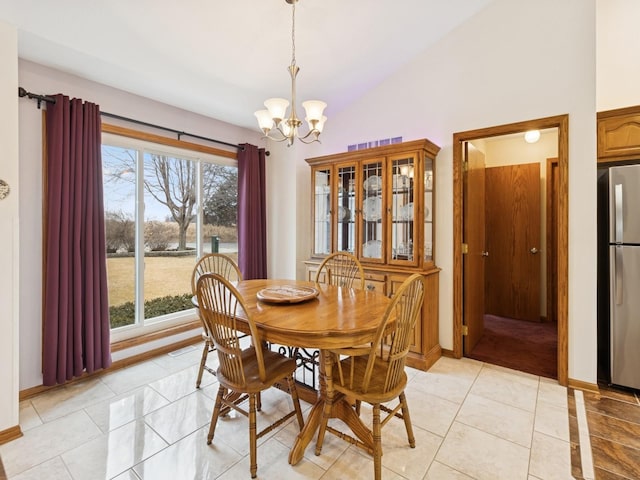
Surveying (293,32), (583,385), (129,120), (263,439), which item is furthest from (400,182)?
(129,120)

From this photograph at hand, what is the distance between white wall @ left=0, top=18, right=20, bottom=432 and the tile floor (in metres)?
0.29

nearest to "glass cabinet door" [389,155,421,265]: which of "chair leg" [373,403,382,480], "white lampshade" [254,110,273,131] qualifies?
"white lampshade" [254,110,273,131]

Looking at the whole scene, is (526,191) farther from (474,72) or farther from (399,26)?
(399,26)

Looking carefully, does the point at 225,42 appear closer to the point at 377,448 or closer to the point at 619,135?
the point at 377,448

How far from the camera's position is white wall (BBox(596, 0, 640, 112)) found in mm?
2666

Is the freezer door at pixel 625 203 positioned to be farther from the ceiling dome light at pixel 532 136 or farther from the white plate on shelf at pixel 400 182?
the ceiling dome light at pixel 532 136

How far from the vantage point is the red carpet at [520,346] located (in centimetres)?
285

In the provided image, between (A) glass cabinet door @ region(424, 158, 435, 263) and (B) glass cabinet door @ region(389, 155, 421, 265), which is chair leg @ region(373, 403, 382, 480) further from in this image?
(A) glass cabinet door @ region(424, 158, 435, 263)

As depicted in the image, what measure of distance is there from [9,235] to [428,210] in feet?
10.3

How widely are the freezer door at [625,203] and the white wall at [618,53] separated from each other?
2.65 ft

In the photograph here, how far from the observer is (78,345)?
246 cm

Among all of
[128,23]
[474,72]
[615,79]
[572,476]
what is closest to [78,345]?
[128,23]

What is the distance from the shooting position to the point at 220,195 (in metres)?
3.80

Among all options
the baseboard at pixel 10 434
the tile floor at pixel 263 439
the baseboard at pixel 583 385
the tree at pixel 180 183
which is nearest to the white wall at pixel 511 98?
the baseboard at pixel 583 385
